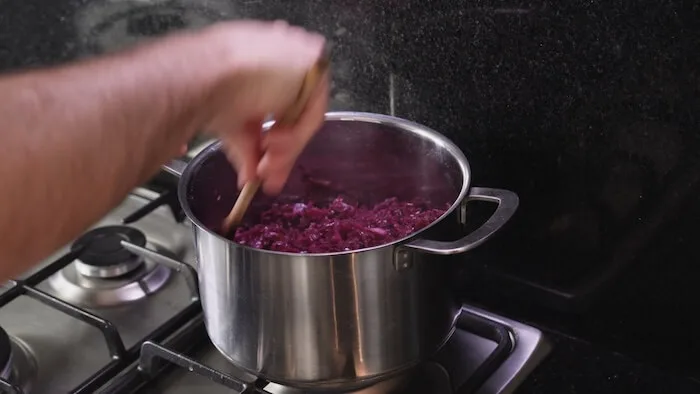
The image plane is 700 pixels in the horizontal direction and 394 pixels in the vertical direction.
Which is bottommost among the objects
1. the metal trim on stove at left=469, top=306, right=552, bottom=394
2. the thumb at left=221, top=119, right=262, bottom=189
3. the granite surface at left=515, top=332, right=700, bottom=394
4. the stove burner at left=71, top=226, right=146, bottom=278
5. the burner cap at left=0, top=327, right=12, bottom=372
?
the granite surface at left=515, top=332, right=700, bottom=394

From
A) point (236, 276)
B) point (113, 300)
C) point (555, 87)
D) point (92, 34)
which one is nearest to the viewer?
point (236, 276)

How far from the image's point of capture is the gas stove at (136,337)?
77 cm

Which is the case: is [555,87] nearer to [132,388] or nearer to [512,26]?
[512,26]

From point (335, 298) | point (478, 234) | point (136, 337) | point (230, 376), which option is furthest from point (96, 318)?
point (478, 234)

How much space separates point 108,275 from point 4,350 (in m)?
0.15

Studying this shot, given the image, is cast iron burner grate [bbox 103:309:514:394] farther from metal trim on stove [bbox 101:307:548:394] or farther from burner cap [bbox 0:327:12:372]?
burner cap [bbox 0:327:12:372]

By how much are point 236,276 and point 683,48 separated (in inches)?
A: 16.1

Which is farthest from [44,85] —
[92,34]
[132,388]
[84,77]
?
[92,34]

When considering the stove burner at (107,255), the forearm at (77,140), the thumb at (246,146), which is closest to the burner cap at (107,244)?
the stove burner at (107,255)

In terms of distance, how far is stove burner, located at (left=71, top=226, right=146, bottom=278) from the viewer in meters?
0.92

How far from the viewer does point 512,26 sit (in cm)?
77

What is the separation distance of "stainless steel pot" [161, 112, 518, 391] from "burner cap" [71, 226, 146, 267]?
182mm

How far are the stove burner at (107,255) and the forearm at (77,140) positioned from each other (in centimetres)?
37

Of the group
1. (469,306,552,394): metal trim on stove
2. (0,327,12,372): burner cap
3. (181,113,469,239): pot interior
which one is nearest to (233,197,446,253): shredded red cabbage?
(181,113,469,239): pot interior
